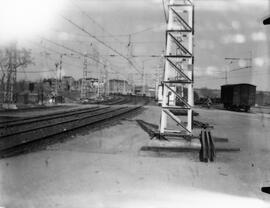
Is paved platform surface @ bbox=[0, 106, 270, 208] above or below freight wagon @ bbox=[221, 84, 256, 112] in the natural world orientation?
below

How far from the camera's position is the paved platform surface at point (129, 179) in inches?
177

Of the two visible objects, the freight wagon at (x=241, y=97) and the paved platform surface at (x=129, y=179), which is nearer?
the paved platform surface at (x=129, y=179)

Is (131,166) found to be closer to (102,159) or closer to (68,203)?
(102,159)

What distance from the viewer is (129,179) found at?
19.0 feet

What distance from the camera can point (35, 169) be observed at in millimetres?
6289

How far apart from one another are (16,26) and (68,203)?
253cm

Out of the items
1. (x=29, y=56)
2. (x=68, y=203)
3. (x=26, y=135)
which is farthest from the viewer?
(x=29, y=56)

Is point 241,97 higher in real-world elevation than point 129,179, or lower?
higher

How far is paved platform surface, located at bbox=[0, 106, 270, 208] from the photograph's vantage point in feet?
14.7

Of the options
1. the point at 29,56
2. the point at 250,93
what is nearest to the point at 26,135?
the point at 29,56

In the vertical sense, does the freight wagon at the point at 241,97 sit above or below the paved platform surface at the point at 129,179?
above

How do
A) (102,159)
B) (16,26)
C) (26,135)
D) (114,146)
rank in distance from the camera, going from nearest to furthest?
(16,26)
(102,159)
(114,146)
(26,135)

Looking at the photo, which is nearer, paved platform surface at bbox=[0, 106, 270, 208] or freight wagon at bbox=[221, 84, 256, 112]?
paved platform surface at bbox=[0, 106, 270, 208]

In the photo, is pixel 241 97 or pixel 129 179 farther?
pixel 241 97
